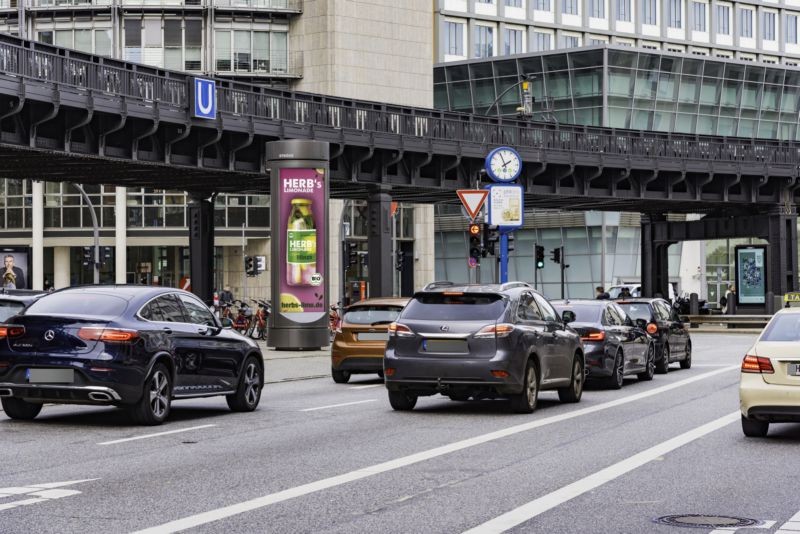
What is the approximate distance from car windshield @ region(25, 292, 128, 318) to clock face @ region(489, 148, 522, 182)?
23.2 m

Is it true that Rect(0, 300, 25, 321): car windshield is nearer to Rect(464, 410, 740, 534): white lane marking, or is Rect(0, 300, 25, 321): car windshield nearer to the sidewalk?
the sidewalk

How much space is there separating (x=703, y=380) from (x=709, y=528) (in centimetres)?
1691

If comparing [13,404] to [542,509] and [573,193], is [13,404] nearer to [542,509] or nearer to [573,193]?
[542,509]

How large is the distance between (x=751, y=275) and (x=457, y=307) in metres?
50.0

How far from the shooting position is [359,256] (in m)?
78.9

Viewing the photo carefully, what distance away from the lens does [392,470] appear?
1121 centimetres

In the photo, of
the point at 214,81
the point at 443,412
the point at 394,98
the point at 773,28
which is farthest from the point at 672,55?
the point at 443,412

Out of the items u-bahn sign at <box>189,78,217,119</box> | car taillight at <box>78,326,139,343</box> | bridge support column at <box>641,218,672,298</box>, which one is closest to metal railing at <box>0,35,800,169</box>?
u-bahn sign at <box>189,78,217,119</box>

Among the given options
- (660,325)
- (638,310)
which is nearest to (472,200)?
(638,310)

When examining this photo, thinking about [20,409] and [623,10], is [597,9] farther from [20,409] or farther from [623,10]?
[20,409]

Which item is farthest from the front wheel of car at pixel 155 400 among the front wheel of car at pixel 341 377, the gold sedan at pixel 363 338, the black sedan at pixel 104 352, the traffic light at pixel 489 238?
the traffic light at pixel 489 238

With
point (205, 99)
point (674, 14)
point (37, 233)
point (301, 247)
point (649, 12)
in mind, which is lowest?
point (301, 247)

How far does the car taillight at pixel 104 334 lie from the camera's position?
1470 cm

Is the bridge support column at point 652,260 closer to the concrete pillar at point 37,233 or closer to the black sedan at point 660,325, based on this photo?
the concrete pillar at point 37,233
